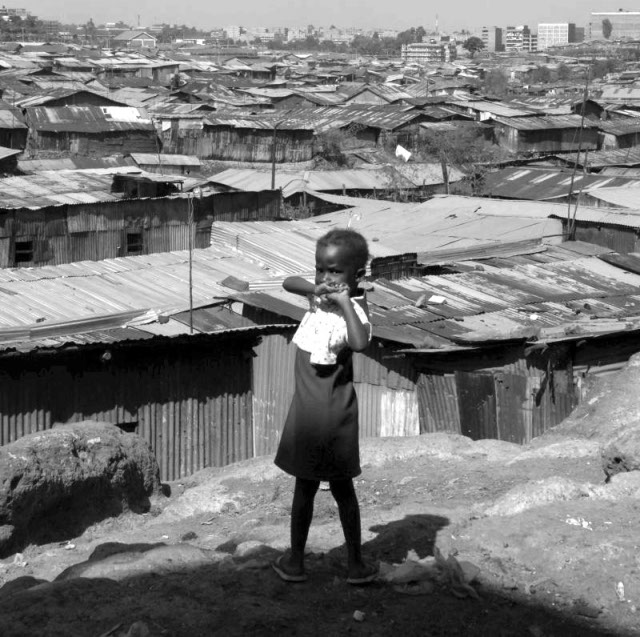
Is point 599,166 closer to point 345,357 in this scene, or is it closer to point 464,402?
point 464,402

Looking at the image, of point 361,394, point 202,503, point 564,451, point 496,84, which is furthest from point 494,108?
point 202,503

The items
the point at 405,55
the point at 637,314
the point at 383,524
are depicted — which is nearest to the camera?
the point at 383,524

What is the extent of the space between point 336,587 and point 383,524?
36.0 inches

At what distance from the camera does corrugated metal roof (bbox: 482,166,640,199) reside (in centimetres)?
2492

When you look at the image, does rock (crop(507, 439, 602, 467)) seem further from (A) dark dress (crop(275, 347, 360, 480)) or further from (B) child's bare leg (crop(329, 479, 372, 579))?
(A) dark dress (crop(275, 347, 360, 480))

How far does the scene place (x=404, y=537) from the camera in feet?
15.6

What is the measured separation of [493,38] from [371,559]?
180700mm

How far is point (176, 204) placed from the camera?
20578 millimetres

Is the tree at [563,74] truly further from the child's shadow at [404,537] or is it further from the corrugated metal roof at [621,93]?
the child's shadow at [404,537]

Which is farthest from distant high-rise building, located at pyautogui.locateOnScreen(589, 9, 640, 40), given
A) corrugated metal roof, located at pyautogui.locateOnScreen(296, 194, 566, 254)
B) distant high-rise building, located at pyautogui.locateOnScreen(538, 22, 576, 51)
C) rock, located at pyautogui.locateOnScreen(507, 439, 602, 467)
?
rock, located at pyautogui.locateOnScreen(507, 439, 602, 467)

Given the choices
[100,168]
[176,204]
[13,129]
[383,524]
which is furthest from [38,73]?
[383,524]

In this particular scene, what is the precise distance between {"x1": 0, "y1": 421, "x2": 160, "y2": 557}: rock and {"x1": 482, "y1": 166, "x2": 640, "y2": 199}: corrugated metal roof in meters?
18.8

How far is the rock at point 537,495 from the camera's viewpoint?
5148 millimetres

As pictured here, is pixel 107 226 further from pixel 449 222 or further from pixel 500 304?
pixel 500 304
